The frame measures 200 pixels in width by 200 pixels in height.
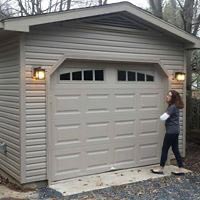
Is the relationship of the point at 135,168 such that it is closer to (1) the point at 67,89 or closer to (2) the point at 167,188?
(2) the point at 167,188

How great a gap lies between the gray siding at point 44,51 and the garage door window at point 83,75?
41 cm

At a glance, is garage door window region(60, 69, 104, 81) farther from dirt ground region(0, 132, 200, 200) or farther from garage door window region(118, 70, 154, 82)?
dirt ground region(0, 132, 200, 200)

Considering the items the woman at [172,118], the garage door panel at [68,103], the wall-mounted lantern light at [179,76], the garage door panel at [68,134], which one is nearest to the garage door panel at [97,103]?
the garage door panel at [68,103]

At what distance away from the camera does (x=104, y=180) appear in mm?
7051

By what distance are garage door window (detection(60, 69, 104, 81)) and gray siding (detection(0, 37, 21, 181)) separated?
3.02 ft

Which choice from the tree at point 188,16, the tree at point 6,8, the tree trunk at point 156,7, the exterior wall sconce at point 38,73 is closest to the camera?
the exterior wall sconce at point 38,73

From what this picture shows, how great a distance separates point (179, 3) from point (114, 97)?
5.67 metres

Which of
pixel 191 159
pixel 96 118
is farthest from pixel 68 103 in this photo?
pixel 191 159

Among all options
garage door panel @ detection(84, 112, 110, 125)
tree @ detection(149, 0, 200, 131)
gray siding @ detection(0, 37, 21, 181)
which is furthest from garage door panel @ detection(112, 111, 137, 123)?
tree @ detection(149, 0, 200, 131)

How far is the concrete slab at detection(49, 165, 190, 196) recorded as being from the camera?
6.59 m

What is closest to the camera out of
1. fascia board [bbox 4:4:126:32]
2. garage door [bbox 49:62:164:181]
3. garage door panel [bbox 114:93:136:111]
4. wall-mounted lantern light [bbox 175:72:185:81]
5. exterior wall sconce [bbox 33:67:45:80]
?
fascia board [bbox 4:4:126:32]

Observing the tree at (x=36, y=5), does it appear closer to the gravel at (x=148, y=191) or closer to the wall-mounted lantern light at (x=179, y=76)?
the wall-mounted lantern light at (x=179, y=76)

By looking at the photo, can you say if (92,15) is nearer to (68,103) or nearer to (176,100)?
(68,103)

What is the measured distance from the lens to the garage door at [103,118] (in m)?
6.95
